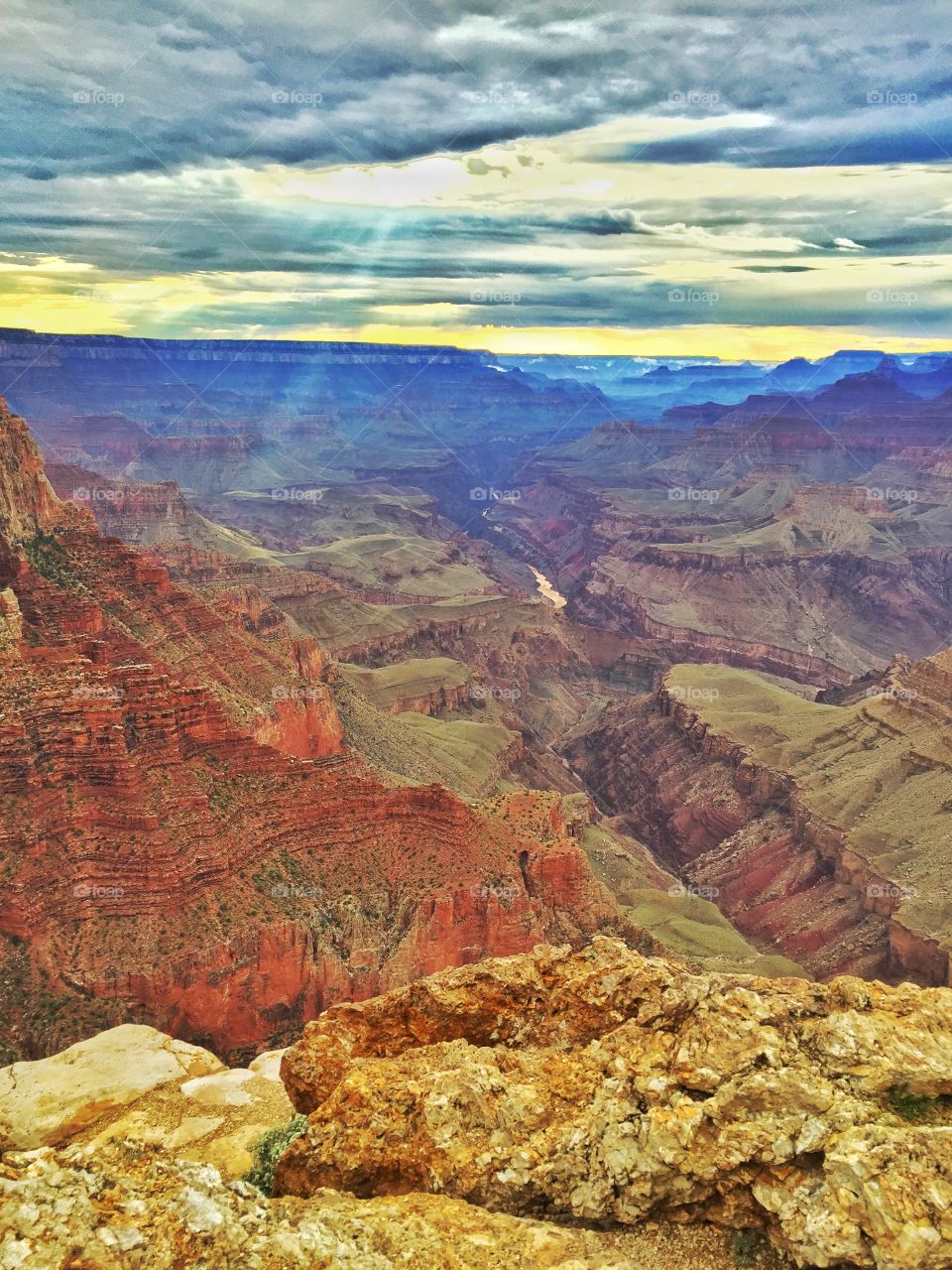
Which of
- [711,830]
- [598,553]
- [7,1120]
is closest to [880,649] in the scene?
[598,553]

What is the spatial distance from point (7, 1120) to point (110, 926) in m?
13.8

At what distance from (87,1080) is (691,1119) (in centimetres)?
1781

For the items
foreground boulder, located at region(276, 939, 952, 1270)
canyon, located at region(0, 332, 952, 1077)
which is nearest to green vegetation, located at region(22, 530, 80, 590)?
canyon, located at region(0, 332, 952, 1077)

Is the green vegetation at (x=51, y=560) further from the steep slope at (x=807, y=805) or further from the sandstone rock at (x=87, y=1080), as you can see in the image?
the steep slope at (x=807, y=805)

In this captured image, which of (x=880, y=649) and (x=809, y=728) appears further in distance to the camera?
(x=880, y=649)

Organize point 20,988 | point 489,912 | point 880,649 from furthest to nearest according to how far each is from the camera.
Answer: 1. point 880,649
2. point 489,912
3. point 20,988

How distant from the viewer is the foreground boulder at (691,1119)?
440 inches

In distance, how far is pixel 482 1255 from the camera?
38.6 ft

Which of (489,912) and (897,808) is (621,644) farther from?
(489,912)

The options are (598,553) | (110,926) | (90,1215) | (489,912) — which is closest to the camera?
(90,1215)

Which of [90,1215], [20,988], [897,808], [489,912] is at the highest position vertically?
[90,1215]

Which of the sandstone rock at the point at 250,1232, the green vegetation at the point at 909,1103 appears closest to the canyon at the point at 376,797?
the sandstone rock at the point at 250,1232

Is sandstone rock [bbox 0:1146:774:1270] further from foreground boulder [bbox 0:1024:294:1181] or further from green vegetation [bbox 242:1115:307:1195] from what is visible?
foreground boulder [bbox 0:1024:294:1181]

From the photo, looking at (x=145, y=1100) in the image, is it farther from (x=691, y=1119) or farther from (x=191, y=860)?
(x=691, y=1119)
